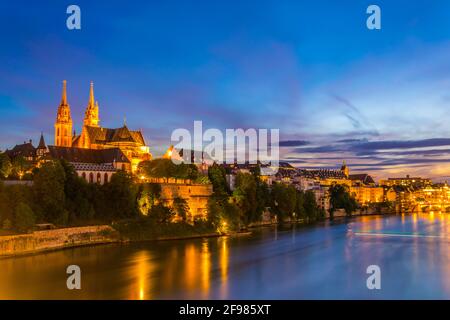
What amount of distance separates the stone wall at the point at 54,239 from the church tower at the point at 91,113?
18151 mm

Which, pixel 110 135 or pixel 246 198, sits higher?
pixel 110 135

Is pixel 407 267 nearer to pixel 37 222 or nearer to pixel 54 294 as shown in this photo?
pixel 54 294

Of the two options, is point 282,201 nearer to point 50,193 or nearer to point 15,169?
point 15,169

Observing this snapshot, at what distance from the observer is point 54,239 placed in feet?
54.4

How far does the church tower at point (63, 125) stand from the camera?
32.5 meters

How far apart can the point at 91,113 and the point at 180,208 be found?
1605 centimetres

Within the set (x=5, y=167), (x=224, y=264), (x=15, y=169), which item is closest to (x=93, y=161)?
(x=15, y=169)

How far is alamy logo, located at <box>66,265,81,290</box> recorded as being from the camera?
11.8 meters

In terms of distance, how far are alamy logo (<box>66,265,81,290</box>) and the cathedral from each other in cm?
1686

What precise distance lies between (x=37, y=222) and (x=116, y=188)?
3959 mm

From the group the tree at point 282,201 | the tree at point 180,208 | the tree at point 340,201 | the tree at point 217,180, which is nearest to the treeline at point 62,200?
the tree at point 180,208

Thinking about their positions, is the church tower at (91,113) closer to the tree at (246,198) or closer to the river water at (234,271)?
the tree at (246,198)
